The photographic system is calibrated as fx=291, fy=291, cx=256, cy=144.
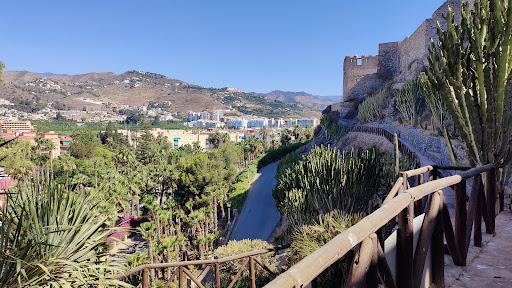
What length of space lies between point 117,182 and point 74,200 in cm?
2591

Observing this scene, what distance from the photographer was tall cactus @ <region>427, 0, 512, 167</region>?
4.11 metres

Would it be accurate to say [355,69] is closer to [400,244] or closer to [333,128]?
[333,128]

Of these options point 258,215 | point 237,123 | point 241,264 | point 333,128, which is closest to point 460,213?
point 241,264

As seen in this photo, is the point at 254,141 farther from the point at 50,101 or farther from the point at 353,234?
the point at 50,101

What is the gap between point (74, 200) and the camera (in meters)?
3.95

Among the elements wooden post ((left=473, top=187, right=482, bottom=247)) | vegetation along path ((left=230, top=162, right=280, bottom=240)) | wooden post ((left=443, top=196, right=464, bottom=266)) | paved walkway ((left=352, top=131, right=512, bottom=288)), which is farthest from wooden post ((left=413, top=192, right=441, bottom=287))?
vegetation along path ((left=230, top=162, right=280, bottom=240))

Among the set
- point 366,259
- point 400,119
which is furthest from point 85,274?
point 400,119

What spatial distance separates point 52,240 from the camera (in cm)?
351

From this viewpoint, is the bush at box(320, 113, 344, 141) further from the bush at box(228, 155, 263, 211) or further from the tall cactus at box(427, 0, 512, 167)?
the tall cactus at box(427, 0, 512, 167)

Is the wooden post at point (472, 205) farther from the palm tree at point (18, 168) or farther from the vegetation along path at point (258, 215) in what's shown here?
the palm tree at point (18, 168)

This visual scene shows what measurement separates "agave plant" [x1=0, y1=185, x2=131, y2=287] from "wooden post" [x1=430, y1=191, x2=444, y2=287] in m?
3.26

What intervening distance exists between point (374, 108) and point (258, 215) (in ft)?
60.3

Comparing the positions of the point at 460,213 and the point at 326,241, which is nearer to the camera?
the point at 460,213

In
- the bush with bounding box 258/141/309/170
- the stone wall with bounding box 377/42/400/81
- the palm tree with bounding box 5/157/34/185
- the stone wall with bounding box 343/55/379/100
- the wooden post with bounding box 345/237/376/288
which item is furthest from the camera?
the bush with bounding box 258/141/309/170
